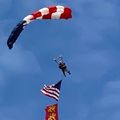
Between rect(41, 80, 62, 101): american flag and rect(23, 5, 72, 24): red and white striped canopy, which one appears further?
rect(41, 80, 62, 101): american flag

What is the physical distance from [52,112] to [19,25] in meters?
13.6

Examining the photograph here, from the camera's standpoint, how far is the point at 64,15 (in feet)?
327

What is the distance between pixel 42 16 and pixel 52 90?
12.6m

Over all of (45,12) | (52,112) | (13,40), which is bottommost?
(52,112)

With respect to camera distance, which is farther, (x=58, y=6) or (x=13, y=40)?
(x=58, y=6)

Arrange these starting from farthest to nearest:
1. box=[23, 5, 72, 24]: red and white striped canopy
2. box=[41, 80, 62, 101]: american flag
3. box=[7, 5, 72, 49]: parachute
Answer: box=[41, 80, 62, 101]: american flag
box=[23, 5, 72, 24]: red and white striped canopy
box=[7, 5, 72, 49]: parachute

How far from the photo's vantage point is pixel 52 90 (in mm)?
103500

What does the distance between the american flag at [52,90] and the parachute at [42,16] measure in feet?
35.4

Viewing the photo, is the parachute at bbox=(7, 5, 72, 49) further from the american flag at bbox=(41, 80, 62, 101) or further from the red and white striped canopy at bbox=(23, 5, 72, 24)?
the american flag at bbox=(41, 80, 62, 101)

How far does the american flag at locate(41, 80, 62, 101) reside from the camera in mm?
102625

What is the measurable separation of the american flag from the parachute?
35.4 feet

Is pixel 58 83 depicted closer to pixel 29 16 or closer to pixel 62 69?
pixel 62 69

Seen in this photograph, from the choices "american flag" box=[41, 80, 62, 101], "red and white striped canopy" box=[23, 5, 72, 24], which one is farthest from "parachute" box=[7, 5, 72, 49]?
"american flag" box=[41, 80, 62, 101]

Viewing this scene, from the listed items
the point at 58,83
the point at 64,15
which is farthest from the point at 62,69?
the point at 64,15
